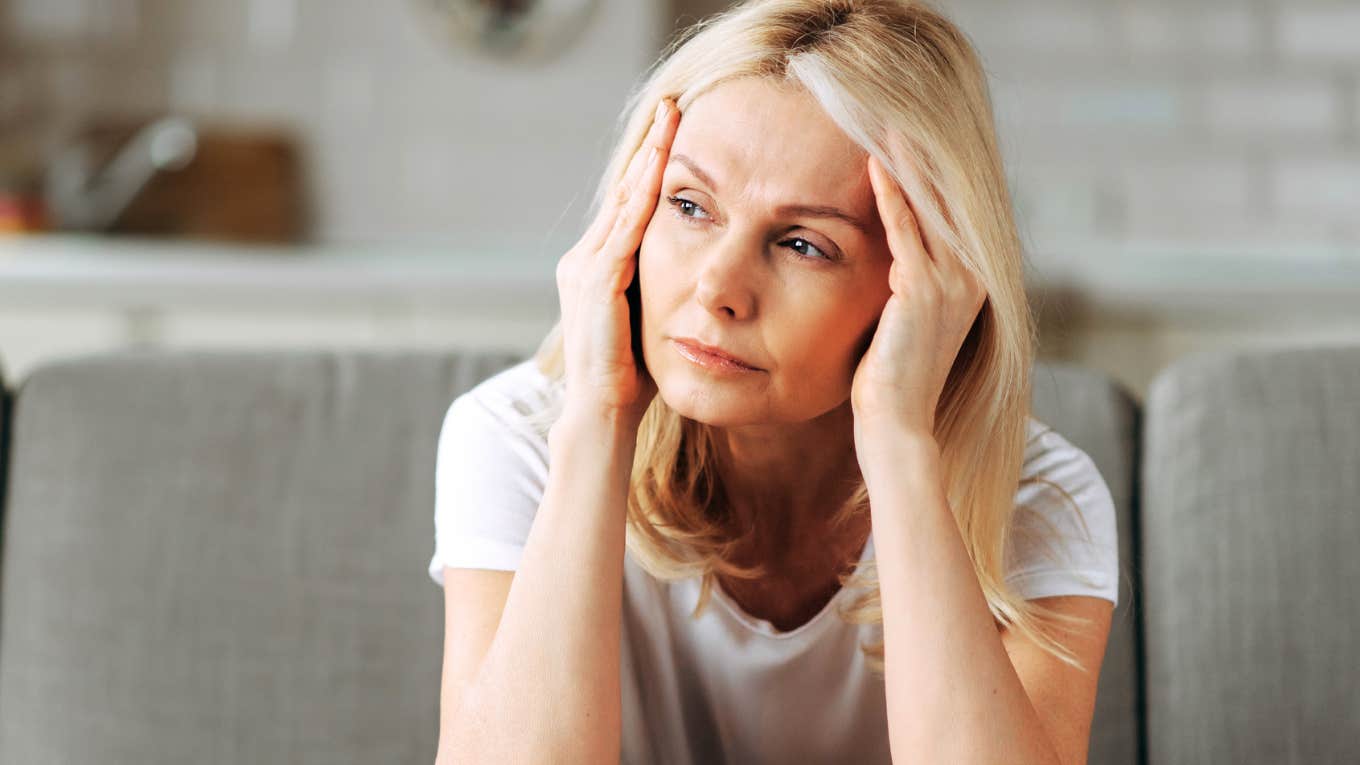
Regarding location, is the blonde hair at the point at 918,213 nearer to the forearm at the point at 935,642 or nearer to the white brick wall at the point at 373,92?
the forearm at the point at 935,642

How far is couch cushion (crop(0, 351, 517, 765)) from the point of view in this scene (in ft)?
4.56

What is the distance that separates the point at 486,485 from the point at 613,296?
21cm

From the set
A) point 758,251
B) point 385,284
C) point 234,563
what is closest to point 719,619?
point 758,251

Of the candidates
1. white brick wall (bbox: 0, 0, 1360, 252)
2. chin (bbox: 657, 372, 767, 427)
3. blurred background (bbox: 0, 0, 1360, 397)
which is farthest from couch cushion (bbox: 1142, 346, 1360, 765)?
white brick wall (bbox: 0, 0, 1360, 252)

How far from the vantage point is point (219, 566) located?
4.65 ft

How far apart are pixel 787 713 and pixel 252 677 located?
514 millimetres

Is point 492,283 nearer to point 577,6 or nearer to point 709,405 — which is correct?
point 577,6

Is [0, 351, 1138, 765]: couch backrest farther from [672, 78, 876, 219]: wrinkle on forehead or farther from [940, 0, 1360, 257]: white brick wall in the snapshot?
[940, 0, 1360, 257]: white brick wall

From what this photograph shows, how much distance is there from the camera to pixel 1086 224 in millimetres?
3449

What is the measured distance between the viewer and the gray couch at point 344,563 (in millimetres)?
1382

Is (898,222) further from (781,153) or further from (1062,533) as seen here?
(1062,533)

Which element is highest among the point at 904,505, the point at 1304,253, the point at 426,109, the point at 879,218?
the point at 426,109

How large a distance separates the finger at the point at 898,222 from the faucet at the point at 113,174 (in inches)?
99.5

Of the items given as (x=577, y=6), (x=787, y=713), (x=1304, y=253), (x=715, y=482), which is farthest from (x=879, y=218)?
(x=1304, y=253)
